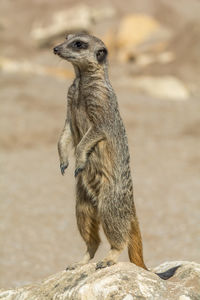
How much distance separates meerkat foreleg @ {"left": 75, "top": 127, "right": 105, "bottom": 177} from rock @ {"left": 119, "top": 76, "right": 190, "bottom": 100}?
1190 centimetres

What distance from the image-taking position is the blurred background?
7016 millimetres

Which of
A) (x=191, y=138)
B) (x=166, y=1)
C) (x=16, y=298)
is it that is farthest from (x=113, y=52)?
(x=16, y=298)

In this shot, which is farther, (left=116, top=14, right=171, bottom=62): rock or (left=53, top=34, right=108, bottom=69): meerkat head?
(left=116, top=14, right=171, bottom=62): rock

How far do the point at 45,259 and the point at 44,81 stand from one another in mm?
8868

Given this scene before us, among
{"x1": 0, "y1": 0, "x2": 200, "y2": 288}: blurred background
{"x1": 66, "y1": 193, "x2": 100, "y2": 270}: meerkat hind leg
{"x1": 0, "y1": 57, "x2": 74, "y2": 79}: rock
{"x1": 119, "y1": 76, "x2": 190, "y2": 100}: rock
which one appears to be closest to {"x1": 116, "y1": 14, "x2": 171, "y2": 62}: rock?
{"x1": 0, "y1": 0, "x2": 200, "y2": 288}: blurred background

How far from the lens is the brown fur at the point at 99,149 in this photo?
3.44m

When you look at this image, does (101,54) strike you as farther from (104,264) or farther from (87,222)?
(104,264)

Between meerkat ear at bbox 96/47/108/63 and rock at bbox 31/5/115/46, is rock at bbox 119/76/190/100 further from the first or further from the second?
meerkat ear at bbox 96/47/108/63

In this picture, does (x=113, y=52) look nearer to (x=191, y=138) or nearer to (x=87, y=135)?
(x=191, y=138)

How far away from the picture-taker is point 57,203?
27.5 feet

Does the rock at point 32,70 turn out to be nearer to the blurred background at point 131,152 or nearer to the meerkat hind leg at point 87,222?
the blurred background at point 131,152

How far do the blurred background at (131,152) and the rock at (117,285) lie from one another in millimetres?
2465

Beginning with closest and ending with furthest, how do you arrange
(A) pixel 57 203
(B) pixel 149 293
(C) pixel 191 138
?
1. (B) pixel 149 293
2. (A) pixel 57 203
3. (C) pixel 191 138

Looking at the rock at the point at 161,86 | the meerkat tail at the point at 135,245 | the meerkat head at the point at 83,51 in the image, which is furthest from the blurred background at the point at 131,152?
the meerkat head at the point at 83,51
